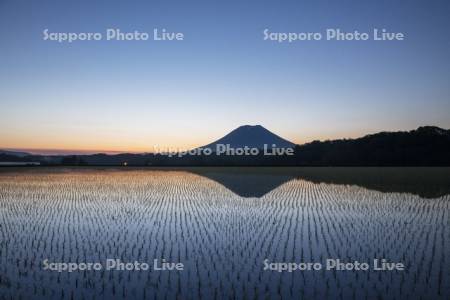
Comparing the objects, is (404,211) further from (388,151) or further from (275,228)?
(388,151)

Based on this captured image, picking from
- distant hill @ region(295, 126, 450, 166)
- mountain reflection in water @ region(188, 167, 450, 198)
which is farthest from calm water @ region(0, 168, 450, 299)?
distant hill @ region(295, 126, 450, 166)

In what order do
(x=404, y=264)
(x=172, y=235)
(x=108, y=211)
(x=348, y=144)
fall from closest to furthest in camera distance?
1. (x=404, y=264)
2. (x=172, y=235)
3. (x=108, y=211)
4. (x=348, y=144)

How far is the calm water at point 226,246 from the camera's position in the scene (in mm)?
6043

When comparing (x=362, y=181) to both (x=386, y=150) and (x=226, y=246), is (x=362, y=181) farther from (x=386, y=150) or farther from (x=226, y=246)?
(x=386, y=150)

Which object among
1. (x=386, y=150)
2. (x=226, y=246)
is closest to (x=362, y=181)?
(x=226, y=246)

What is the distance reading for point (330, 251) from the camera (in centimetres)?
850

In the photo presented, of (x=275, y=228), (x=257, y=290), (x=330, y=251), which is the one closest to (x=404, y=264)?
(x=330, y=251)

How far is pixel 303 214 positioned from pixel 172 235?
5.38 meters

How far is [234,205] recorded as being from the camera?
15.9 m

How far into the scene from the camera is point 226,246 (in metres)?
8.84

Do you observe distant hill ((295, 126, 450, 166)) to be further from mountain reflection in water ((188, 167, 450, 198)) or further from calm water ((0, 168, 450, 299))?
calm water ((0, 168, 450, 299))

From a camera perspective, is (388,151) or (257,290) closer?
(257,290)

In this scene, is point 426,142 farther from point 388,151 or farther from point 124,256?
point 124,256

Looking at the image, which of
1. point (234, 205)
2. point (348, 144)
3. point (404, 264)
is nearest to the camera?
point (404, 264)
